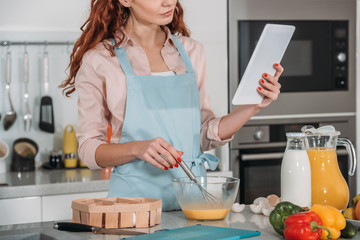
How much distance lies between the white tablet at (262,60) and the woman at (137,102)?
18cm

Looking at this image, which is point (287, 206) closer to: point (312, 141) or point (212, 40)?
point (312, 141)

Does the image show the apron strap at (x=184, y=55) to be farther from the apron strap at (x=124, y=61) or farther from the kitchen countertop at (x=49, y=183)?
the kitchen countertop at (x=49, y=183)

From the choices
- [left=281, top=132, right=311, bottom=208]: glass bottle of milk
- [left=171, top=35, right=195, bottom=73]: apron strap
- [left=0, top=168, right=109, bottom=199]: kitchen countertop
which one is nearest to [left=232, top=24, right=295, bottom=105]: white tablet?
[left=281, top=132, right=311, bottom=208]: glass bottle of milk

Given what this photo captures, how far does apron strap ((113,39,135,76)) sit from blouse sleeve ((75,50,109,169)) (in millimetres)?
79

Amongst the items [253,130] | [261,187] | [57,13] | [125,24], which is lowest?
[261,187]

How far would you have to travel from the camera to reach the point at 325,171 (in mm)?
1766

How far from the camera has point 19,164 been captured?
313 cm

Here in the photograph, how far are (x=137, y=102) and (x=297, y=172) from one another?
1.95 ft

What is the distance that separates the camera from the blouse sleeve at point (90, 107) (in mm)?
1974

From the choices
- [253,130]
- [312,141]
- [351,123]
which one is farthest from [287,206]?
[351,123]

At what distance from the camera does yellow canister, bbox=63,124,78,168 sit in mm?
3213

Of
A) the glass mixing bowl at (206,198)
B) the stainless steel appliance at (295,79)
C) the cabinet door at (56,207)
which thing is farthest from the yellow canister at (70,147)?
the glass mixing bowl at (206,198)

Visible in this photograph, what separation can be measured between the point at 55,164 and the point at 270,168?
117 centimetres

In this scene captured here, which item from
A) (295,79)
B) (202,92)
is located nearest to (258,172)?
(295,79)
